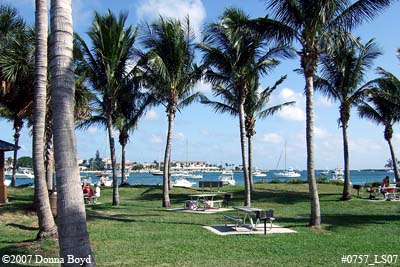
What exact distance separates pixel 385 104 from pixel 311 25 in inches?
682

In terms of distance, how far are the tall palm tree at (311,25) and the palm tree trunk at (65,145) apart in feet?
30.7

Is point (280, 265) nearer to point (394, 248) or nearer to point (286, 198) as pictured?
point (394, 248)

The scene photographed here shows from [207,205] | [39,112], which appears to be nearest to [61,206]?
[39,112]

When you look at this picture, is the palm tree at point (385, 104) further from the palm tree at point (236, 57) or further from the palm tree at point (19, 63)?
the palm tree at point (19, 63)

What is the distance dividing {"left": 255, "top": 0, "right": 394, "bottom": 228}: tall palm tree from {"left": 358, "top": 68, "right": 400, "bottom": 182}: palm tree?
35.0 ft

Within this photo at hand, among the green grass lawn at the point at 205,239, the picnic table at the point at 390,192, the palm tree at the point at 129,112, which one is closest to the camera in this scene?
the green grass lawn at the point at 205,239

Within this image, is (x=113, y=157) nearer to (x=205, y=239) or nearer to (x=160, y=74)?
(x=160, y=74)

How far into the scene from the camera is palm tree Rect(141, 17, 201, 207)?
→ 68.4ft

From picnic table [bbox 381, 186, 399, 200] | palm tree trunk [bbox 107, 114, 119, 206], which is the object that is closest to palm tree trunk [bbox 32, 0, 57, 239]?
palm tree trunk [bbox 107, 114, 119, 206]

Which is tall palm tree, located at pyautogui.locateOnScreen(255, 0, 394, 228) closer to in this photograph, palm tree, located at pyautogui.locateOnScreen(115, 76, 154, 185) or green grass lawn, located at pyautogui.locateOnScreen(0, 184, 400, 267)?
green grass lawn, located at pyautogui.locateOnScreen(0, 184, 400, 267)

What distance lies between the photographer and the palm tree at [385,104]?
24.5 meters

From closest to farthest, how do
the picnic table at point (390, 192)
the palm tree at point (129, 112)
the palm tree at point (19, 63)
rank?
the palm tree at point (19, 63) → the picnic table at point (390, 192) → the palm tree at point (129, 112)

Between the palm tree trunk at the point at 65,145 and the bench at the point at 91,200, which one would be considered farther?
the bench at the point at 91,200

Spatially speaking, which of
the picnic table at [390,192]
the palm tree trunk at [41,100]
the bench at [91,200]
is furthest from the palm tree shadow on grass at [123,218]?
the picnic table at [390,192]
